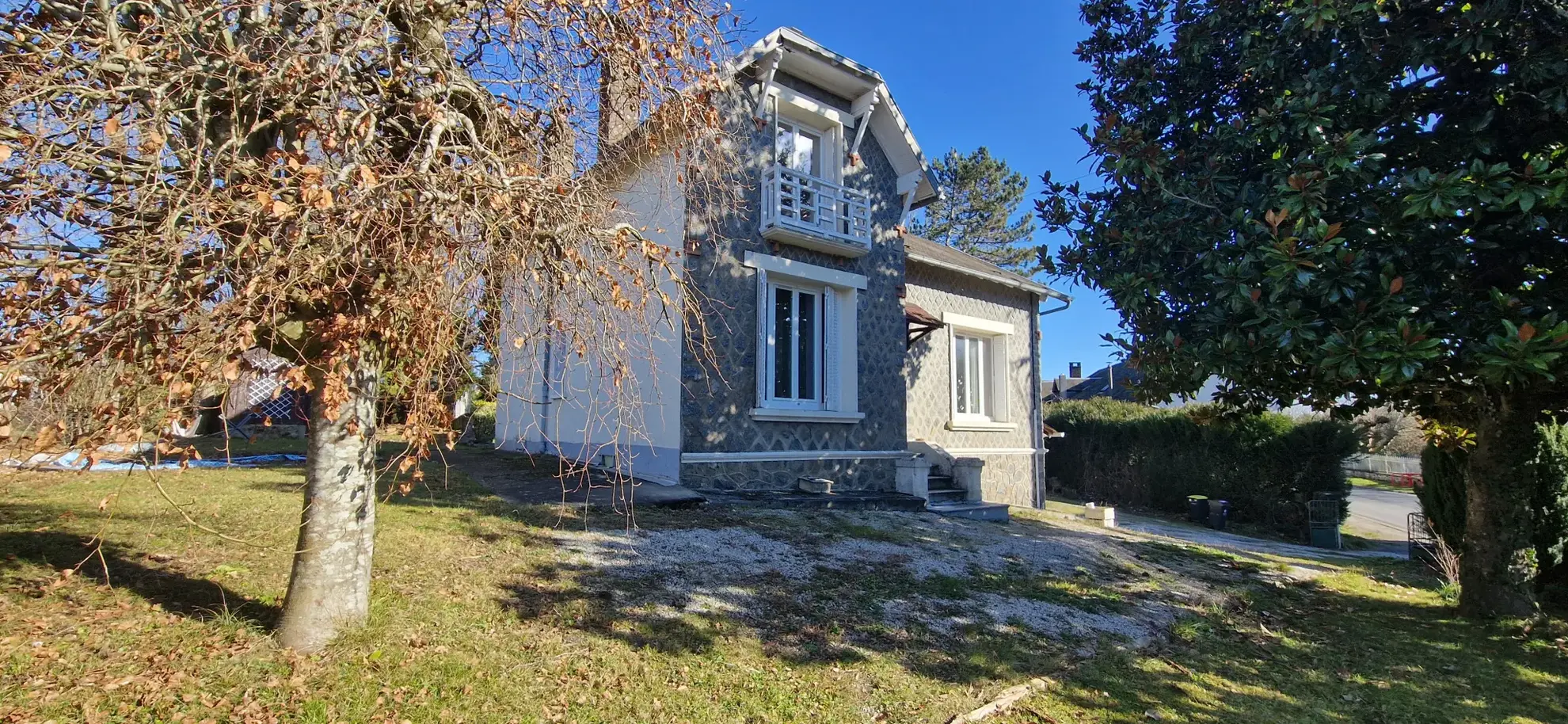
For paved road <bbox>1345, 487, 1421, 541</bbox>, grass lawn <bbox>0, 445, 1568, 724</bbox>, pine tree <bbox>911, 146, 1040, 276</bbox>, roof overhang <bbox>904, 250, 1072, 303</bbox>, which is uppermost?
pine tree <bbox>911, 146, 1040, 276</bbox>

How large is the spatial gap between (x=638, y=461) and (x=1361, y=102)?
8.68m

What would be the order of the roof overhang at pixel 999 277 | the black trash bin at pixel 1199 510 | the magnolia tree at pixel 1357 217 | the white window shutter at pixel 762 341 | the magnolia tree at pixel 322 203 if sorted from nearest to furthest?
1. the magnolia tree at pixel 322 203
2. the magnolia tree at pixel 1357 217
3. the white window shutter at pixel 762 341
4. the roof overhang at pixel 999 277
5. the black trash bin at pixel 1199 510

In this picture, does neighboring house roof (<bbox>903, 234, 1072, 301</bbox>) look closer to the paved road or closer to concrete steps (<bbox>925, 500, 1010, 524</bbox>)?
concrete steps (<bbox>925, 500, 1010, 524</bbox>)

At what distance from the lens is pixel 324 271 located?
3.27 meters

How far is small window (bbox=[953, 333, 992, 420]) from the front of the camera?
14602 mm

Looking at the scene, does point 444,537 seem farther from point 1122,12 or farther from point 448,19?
point 1122,12

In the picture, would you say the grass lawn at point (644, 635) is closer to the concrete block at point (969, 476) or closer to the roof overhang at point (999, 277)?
the concrete block at point (969, 476)

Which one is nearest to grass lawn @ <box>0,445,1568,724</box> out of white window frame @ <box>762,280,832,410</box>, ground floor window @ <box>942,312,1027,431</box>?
white window frame @ <box>762,280,832,410</box>

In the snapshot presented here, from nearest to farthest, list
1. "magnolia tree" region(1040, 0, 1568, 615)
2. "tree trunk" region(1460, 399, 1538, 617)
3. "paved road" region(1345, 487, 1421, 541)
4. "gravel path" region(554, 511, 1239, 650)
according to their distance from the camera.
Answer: "magnolia tree" region(1040, 0, 1568, 615)
"gravel path" region(554, 511, 1239, 650)
"tree trunk" region(1460, 399, 1538, 617)
"paved road" region(1345, 487, 1421, 541)

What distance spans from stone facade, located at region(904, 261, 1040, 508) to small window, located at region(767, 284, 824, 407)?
98.7 inches

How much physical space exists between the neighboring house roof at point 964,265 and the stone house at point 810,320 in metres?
0.11

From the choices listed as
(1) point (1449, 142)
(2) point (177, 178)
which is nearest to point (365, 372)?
(2) point (177, 178)

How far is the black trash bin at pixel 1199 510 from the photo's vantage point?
54.1ft

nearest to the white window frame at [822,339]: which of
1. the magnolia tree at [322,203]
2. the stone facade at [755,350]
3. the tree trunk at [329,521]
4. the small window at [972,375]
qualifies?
the stone facade at [755,350]
